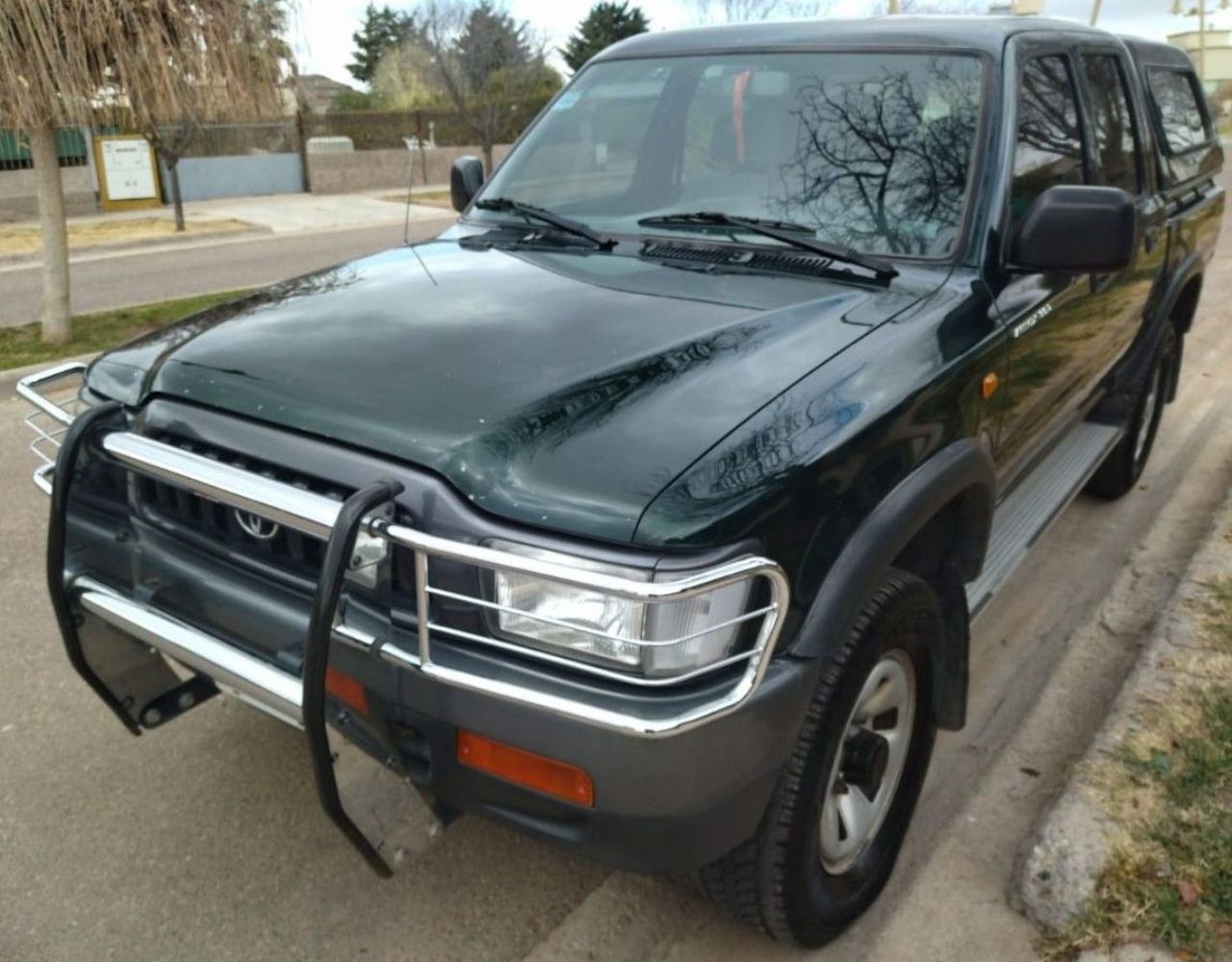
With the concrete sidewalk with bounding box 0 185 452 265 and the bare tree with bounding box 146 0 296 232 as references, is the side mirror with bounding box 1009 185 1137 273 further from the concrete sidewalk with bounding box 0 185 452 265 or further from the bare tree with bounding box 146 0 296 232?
the concrete sidewalk with bounding box 0 185 452 265

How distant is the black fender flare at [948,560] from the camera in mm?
2098

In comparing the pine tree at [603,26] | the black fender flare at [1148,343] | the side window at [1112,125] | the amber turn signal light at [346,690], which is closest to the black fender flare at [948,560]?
the amber turn signal light at [346,690]

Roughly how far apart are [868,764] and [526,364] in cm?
114

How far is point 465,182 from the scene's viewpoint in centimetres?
426

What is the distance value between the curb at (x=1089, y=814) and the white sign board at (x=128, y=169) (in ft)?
69.4

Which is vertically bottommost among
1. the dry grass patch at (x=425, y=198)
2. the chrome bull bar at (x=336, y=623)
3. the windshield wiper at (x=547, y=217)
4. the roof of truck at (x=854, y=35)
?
the dry grass patch at (x=425, y=198)

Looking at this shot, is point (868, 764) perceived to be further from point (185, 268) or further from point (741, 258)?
point (185, 268)

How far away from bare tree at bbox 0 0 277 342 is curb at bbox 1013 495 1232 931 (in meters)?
7.25

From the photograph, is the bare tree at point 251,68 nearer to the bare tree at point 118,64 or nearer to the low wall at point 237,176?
the bare tree at point 118,64

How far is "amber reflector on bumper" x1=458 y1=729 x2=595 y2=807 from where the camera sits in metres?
1.96

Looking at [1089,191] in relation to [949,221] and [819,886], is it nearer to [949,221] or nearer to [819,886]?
[949,221]

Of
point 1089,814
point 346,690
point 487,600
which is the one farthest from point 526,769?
point 1089,814

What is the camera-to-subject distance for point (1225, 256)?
12211 millimetres

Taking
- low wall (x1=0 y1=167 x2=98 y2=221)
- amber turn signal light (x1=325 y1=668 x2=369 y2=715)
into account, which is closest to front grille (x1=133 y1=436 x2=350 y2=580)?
amber turn signal light (x1=325 y1=668 x2=369 y2=715)
